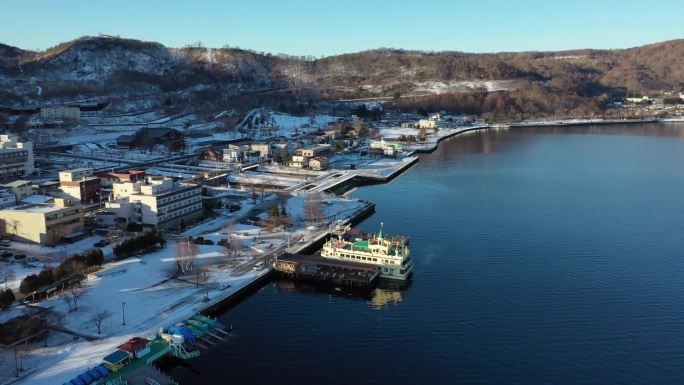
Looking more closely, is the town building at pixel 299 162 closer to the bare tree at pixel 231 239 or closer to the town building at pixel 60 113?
the bare tree at pixel 231 239

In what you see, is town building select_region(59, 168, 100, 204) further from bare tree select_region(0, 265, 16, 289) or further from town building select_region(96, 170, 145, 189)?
bare tree select_region(0, 265, 16, 289)

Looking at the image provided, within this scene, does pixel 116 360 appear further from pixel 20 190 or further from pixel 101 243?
pixel 20 190

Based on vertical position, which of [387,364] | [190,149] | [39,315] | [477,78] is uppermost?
[477,78]

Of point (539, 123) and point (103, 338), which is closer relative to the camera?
point (103, 338)

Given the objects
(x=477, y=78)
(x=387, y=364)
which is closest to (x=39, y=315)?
(x=387, y=364)

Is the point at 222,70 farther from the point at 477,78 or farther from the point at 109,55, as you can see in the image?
the point at 477,78

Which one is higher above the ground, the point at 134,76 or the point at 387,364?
the point at 134,76

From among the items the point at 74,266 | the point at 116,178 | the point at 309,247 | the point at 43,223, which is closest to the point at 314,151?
the point at 116,178
